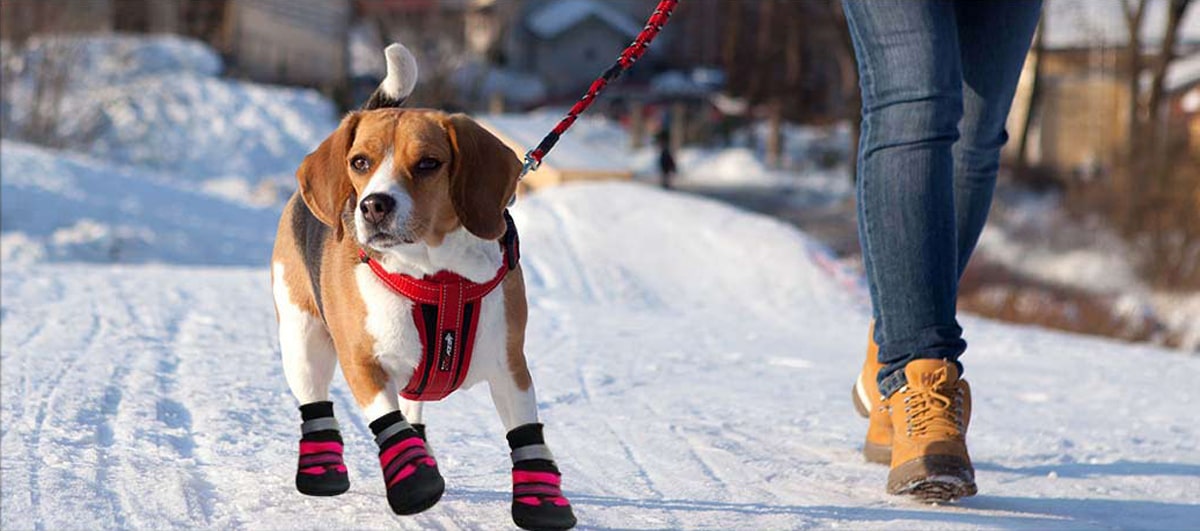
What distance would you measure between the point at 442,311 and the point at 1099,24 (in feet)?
130

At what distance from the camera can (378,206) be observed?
2.24 meters

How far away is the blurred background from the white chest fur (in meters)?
7.33

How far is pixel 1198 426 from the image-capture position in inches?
173

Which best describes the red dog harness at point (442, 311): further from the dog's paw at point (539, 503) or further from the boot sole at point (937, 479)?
the boot sole at point (937, 479)

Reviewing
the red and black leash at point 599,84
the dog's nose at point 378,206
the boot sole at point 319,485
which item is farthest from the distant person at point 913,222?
the dog's nose at point 378,206

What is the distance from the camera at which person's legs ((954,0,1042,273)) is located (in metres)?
3.35

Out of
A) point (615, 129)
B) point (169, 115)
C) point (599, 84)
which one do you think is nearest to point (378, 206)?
point (599, 84)

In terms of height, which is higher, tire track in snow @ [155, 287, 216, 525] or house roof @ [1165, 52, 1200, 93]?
house roof @ [1165, 52, 1200, 93]

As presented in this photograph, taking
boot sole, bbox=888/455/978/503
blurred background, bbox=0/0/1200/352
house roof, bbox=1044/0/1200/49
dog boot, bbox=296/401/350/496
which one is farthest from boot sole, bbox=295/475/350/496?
house roof, bbox=1044/0/1200/49

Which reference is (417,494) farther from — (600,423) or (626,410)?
(626,410)

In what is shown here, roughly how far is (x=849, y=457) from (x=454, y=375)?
135 centimetres

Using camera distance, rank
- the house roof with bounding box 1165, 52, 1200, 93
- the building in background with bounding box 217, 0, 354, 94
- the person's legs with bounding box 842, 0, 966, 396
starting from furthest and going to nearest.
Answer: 1. the house roof with bounding box 1165, 52, 1200, 93
2. the building in background with bounding box 217, 0, 354, 94
3. the person's legs with bounding box 842, 0, 966, 396

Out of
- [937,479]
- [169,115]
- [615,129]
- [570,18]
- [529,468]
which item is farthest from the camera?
[570,18]

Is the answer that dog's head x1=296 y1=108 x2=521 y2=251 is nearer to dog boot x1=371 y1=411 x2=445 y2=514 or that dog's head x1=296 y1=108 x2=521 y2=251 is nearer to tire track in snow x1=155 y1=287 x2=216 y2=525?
dog boot x1=371 y1=411 x2=445 y2=514
